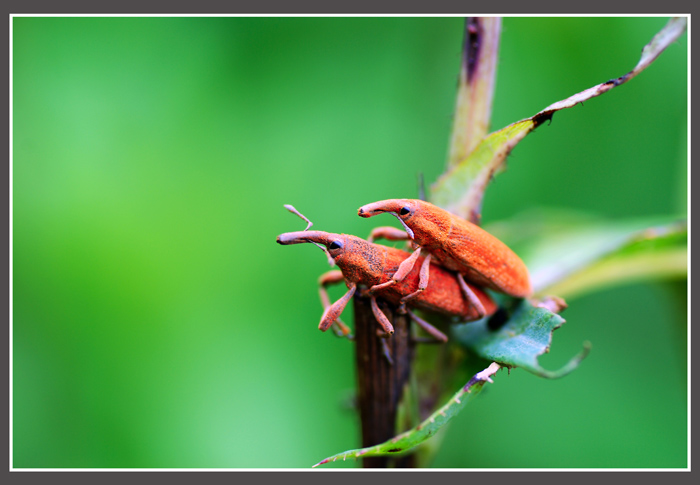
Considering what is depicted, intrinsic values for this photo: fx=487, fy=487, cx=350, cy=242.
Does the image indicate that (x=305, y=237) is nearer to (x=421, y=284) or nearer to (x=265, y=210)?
(x=421, y=284)

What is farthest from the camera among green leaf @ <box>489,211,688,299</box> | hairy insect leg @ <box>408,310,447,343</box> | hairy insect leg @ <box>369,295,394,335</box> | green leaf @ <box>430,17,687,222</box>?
green leaf @ <box>489,211,688,299</box>

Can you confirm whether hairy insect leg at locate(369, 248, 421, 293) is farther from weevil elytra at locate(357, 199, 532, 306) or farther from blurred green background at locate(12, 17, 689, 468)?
blurred green background at locate(12, 17, 689, 468)

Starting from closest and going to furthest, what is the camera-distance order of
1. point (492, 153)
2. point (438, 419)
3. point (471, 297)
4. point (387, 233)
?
point (438, 419)
point (492, 153)
point (471, 297)
point (387, 233)

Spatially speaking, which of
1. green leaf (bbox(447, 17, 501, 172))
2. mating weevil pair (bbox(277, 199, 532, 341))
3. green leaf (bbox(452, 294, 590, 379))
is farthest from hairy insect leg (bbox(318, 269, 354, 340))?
green leaf (bbox(447, 17, 501, 172))

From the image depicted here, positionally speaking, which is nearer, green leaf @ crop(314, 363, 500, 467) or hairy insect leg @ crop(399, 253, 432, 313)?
green leaf @ crop(314, 363, 500, 467)

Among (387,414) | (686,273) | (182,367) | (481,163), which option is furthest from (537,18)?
(182,367)

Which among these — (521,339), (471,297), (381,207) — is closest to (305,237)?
(381,207)

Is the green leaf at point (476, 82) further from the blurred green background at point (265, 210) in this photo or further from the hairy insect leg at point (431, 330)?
the blurred green background at point (265, 210)
